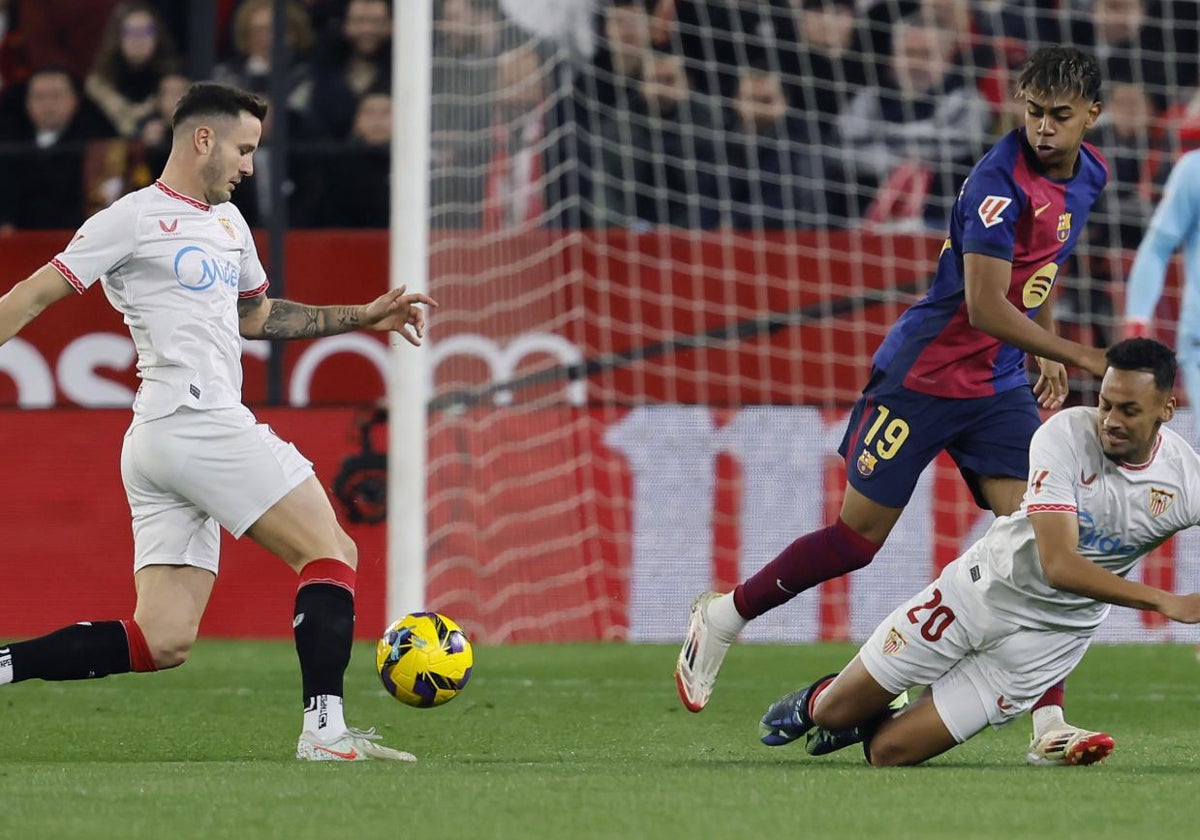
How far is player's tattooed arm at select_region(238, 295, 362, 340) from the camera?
6.07 meters

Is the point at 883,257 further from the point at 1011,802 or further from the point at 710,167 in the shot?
the point at 1011,802

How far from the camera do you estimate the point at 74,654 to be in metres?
5.59

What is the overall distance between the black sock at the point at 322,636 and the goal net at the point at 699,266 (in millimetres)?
4062

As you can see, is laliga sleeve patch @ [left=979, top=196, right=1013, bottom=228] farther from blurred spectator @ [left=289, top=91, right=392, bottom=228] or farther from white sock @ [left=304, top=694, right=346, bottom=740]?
blurred spectator @ [left=289, top=91, right=392, bottom=228]

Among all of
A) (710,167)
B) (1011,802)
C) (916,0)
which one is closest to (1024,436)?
(1011,802)

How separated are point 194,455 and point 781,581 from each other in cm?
180

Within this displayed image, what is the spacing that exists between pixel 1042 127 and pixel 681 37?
5.90 metres

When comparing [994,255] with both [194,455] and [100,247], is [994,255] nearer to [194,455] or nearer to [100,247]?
Answer: [194,455]

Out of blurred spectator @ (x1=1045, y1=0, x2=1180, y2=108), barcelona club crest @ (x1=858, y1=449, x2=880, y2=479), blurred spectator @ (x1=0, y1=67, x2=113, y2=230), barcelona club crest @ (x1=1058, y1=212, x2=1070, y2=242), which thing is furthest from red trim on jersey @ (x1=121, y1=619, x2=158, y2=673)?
blurred spectator @ (x1=1045, y1=0, x2=1180, y2=108)

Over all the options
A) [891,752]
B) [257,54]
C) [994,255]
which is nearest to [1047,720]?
[891,752]

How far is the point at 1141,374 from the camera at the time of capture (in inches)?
198

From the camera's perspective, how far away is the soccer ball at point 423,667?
5754 mm

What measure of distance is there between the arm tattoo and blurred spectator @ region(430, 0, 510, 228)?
3.84 metres

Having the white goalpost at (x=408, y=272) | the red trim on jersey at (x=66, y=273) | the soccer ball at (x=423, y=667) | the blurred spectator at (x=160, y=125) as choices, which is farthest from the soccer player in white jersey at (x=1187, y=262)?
the blurred spectator at (x=160, y=125)
